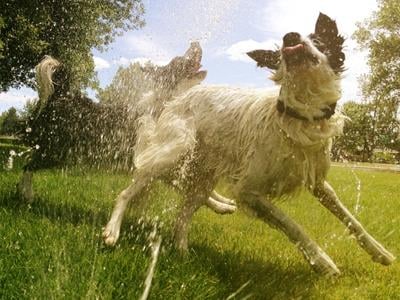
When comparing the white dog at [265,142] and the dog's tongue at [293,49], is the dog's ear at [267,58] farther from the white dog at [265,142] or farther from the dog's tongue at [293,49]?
the dog's tongue at [293,49]

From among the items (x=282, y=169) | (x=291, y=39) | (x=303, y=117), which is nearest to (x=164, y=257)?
(x=282, y=169)

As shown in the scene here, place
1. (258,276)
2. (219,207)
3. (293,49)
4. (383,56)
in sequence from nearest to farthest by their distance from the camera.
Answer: (293,49), (258,276), (219,207), (383,56)

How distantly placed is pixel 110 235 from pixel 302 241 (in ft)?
5.00

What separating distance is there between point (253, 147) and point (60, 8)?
12.7m

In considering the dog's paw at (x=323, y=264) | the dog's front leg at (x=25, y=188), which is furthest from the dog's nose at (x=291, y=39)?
the dog's front leg at (x=25, y=188)

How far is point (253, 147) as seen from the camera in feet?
14.1

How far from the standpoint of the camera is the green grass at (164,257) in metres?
3.23

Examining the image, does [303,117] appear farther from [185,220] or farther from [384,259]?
[185,220]

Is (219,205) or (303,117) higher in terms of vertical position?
(303,117)

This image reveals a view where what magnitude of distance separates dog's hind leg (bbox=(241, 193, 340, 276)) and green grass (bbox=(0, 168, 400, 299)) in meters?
0.11

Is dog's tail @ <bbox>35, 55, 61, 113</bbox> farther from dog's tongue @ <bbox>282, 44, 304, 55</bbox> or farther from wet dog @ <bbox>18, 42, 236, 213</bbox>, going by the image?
dog's tongue @ <bbox>282, 44, 304, 55</bbox>

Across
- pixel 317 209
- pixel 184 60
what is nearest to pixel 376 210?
pixel 317 209

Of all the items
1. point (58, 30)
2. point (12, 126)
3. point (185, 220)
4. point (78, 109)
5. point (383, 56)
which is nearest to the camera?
point (185, 220)

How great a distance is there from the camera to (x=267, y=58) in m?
3.99
